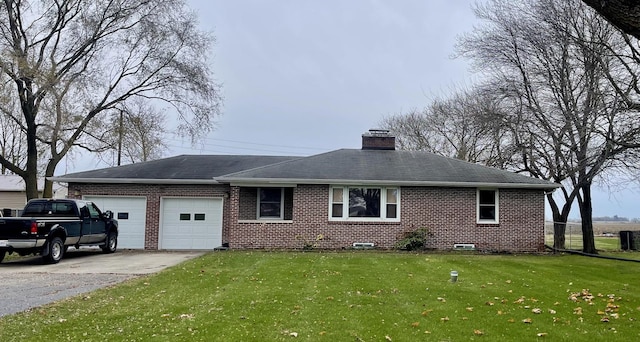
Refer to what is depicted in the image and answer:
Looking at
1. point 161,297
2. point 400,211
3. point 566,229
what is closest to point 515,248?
point 400,211

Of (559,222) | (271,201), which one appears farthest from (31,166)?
(559,222)

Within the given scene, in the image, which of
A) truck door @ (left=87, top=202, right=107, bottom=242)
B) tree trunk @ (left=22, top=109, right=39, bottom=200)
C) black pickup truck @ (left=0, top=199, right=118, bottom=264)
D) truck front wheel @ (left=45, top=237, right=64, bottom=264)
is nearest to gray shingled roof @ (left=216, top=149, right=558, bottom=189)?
truck door @ (left=87, top=202, right=107, bottom=242)

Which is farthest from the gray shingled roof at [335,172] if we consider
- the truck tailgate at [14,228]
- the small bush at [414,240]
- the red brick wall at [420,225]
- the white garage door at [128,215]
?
the truck tailgate at [14,228]

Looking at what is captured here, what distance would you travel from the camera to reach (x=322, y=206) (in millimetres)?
18062

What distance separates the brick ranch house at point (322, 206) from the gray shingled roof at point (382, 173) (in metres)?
0.04

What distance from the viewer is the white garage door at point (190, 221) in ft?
63.3

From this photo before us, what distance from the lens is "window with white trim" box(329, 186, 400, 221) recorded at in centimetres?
1817

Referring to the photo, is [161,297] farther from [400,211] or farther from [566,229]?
[566,229]

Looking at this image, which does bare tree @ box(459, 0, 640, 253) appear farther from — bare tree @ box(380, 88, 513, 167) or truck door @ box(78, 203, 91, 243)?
truck door @ box(78, 203, 91, 243)

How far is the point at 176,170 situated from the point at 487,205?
1212 cm

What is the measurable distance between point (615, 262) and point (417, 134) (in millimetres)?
24960

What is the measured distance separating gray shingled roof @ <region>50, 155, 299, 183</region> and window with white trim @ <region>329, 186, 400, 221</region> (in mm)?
4737

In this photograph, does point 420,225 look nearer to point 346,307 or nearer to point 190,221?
point 190,221

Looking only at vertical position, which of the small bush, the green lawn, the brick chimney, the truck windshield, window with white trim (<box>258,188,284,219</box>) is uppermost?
the brick chimney
